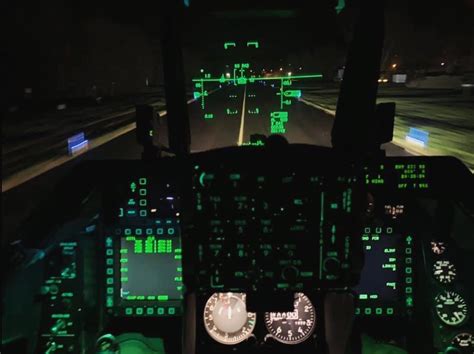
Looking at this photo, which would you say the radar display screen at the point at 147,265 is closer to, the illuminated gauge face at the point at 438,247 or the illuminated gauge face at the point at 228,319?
the illuminated gauge face at the point at 228,319

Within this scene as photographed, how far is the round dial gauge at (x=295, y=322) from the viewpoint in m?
2.85

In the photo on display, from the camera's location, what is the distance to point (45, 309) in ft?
9.48

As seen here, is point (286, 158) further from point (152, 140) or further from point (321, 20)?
point (321, 20)

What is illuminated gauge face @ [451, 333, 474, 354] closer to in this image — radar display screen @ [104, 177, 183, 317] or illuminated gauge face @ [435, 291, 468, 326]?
illuminated gauge face @ [435, 291, 468, 326]

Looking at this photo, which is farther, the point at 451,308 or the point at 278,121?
the point at 278,121

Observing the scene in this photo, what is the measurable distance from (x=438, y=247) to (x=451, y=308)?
34 centimetres

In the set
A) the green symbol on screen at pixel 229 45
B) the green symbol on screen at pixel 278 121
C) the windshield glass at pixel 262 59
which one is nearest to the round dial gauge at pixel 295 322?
the windshield glass at pixel 262 59

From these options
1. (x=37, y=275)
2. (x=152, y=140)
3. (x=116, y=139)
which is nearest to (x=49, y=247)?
(x=37, y=275)

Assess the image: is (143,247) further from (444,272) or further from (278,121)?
(444,272)

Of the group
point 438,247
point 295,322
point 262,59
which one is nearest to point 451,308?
point 438,247

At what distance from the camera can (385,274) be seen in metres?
3.07

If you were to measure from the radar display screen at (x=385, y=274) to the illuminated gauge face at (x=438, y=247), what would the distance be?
12cm

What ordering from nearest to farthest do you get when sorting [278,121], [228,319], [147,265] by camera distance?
1. [228,319]
2. [147,265]
3. [278,121]

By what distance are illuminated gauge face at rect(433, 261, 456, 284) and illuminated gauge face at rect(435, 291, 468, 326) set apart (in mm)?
70
